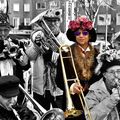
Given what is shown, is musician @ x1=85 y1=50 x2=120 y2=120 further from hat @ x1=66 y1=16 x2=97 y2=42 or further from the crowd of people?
hat @ x1=66 y1=16 x2=97 y2=42

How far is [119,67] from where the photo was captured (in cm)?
465

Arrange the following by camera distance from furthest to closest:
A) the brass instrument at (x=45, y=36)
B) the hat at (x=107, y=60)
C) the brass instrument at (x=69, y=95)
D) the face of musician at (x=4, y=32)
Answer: the brass instrument at (x=45, y=36)
the face of musician at (x=4, y=32)
the brass instrument at (x=69, y=95)
the hat at (x=107, y=60)

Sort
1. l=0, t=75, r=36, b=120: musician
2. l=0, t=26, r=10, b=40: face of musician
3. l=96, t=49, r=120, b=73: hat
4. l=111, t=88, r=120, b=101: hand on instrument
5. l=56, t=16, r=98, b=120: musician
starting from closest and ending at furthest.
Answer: l=0, t=75, r=36, b=120: musician < l=111, t=88, r=120, b=101: hand on instrument < l=96, t=49, r=120, b=73: hat < l=56, t=16, r=98, b=120: musician < l=0, t=26, r=10, b=40: face of musician

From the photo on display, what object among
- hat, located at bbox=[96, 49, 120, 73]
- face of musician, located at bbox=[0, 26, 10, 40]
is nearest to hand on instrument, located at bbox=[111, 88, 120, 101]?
hat, located at bbox=[96, 49, 120, 73]

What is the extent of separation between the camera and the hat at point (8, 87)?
403 cm

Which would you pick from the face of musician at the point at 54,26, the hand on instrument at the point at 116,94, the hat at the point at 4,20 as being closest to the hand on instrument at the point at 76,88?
the hand on instrument at the point at 116,94

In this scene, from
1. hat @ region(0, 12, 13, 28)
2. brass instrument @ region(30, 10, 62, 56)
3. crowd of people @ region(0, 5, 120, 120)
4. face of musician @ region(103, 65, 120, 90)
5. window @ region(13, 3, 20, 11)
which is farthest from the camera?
window @ region(13, 3, 20, 11)

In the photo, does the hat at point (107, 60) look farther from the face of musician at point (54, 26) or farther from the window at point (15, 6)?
the window at point (15, 6)

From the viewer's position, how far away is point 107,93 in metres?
4.55

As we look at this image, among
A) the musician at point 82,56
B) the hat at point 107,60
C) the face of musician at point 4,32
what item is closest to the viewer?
the hat at point 107,60

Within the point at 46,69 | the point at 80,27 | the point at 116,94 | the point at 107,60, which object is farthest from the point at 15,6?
the point at 116,94

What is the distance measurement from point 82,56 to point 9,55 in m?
0.85

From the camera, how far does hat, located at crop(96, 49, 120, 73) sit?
15.4 ft

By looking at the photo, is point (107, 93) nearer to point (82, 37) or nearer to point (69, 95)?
point (69, 95)
